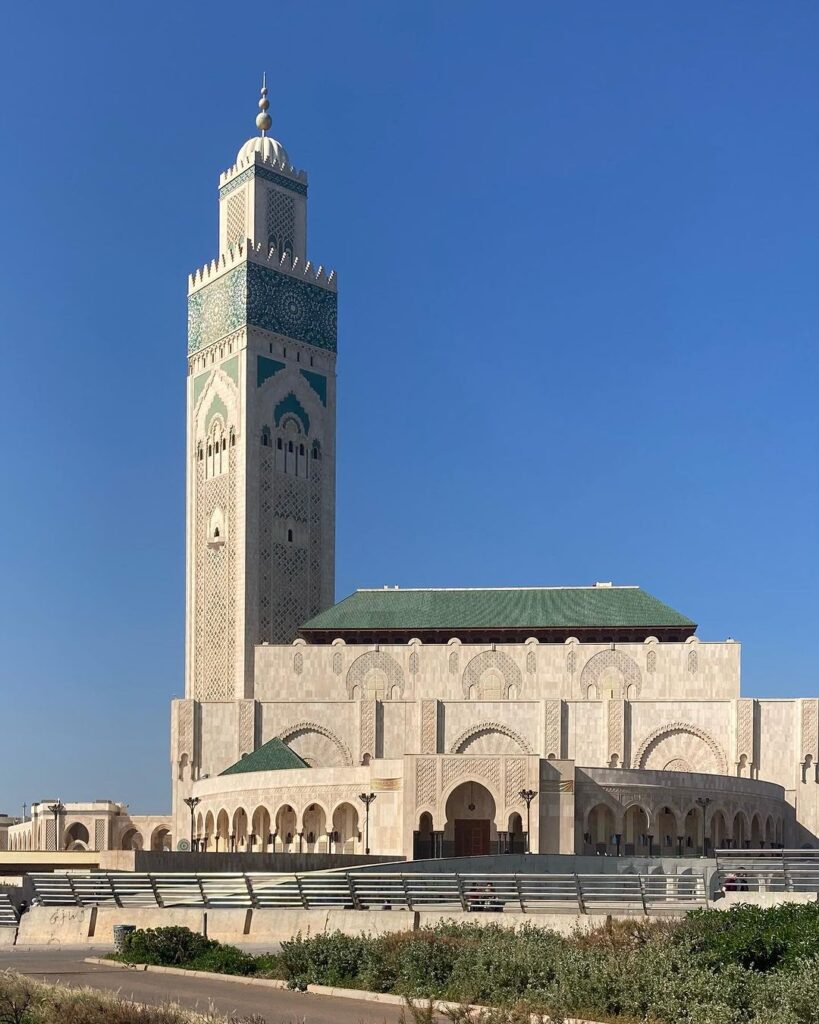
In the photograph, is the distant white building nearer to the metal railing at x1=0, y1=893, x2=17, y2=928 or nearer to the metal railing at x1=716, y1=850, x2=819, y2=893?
the metal railing at x1=716, y1=850, x2=819, y2=893

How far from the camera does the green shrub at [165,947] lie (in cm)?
1784

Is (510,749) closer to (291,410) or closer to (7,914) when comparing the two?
(291,410)

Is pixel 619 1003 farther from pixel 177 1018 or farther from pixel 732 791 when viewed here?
pixel 732 791

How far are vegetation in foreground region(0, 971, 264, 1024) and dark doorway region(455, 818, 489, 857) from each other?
1402 inches

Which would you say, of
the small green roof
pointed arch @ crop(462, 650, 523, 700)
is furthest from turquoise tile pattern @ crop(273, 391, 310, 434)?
the small green roof

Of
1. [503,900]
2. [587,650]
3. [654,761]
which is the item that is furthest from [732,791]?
[503,900]

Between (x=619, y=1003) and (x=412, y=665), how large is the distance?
47.0 m

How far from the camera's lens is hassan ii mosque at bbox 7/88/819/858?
162 ft

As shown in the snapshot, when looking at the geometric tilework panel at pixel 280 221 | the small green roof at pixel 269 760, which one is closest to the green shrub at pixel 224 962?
the small green roof at pixel 269 760

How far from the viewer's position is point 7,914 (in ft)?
79.3

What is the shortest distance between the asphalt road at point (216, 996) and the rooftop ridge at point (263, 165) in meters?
53.9

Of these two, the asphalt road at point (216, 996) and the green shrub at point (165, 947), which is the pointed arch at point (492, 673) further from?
the green shrub at point (165, 947)

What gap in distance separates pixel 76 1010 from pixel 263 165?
5997 cm

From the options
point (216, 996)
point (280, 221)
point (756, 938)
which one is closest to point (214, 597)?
point (280, 221)
